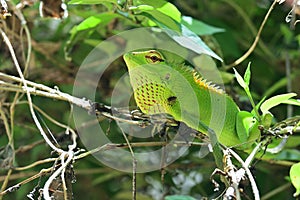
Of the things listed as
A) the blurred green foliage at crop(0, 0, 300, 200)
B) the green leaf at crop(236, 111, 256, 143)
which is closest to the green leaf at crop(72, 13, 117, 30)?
the blurred green foliage at crop(0, 0, 300, 200)

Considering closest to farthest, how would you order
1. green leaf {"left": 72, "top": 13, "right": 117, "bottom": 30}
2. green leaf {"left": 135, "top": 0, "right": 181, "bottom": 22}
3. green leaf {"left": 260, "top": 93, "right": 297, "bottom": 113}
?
green leaf {"left": 260, "top": 93, "right": 297, "bottom": 113} < green leaf {"left": 135, "top": 0, "right": 181, "bottom": 22} < green leaf {"left": 72, "top": 13, "right": 117, "bottom": 30}

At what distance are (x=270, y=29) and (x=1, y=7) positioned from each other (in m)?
0.77

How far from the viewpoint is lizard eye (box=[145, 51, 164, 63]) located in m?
0.65

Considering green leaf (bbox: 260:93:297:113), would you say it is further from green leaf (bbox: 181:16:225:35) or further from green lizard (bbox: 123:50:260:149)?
green leaf (bbox: 181:16:225:35)

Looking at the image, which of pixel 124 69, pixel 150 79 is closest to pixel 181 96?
pixel 150 79

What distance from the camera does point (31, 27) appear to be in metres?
1.07

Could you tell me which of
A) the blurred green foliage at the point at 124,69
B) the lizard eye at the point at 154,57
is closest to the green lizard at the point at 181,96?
the lizard eye at the point at 154,57

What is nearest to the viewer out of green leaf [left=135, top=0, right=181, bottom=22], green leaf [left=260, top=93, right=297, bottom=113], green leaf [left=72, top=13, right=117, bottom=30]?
green leaf [left=260, top=93, right=297, bottom=113]

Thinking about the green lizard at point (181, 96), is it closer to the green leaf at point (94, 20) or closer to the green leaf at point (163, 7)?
the green leaf at point (163, 7)

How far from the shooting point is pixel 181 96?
68 centimetres

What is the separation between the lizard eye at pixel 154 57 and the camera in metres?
0.65

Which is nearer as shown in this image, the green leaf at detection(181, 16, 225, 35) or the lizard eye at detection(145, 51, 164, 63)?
the lizard eye at detection(145, 51, 164, 63)

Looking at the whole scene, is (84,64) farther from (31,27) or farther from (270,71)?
(270,71)

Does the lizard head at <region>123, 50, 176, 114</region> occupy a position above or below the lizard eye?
below
